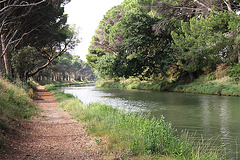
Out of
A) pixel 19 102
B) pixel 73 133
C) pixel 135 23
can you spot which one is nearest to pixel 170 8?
pixel 135 23

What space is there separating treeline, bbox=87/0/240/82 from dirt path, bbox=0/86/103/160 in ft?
52.5

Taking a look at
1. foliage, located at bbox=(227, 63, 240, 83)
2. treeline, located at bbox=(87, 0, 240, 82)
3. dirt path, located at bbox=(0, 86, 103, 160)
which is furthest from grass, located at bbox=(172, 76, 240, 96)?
dirt path, located at bbox=(0, 86, 103, 160)

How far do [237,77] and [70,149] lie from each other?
20.2 metres

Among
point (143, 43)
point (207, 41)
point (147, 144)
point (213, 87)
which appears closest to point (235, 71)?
point (207, 41)

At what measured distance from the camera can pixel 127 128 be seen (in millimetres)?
7094

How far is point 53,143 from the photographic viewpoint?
22.0 feet

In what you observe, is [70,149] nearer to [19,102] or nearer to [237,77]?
[19,102]

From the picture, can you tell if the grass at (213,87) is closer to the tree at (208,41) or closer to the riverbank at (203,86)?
the riverbank at (203,86)

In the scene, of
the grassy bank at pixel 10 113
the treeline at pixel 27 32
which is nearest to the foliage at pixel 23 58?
the treeline at pixel 27 32

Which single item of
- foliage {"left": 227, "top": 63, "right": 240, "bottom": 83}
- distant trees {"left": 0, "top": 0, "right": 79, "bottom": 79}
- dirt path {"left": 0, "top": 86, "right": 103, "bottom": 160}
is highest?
distant trees {"left": 0, "top": 0, "right": 79, "bottom": 79}

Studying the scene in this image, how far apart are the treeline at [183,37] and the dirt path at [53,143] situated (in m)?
16.0

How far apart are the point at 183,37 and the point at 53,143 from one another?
21704 millimetres

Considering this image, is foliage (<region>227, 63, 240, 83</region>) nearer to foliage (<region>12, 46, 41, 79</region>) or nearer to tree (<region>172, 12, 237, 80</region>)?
tree (<region>172, 12, 237, 80</region>)

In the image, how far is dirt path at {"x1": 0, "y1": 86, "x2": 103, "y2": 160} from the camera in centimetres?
552
